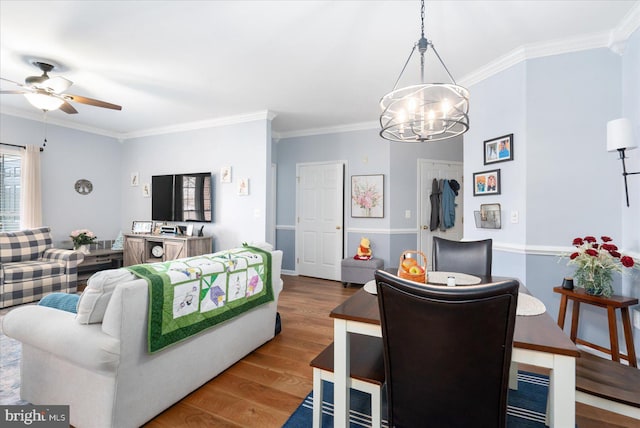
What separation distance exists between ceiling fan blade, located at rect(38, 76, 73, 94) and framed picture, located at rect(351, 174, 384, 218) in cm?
378

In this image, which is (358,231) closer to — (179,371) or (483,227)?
(483,227)

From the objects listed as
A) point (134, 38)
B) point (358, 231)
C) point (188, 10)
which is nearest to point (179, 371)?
point (188, 10)

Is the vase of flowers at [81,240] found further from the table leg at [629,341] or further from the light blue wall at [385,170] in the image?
the table leg at [629,341]

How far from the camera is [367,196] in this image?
500cm

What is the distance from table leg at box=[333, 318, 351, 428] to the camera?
1371 millimetres

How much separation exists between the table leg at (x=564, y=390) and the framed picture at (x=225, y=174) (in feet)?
14.5

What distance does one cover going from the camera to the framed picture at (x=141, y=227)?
514cm

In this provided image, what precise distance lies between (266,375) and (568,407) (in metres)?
1.77

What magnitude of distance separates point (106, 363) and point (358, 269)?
3611 mm

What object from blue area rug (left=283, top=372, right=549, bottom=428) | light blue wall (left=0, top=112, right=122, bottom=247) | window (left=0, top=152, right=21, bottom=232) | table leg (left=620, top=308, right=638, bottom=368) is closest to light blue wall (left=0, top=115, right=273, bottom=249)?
light blue wall (left=0, top=112, right=122, bottom=247)

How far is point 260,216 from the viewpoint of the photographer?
14.6ft

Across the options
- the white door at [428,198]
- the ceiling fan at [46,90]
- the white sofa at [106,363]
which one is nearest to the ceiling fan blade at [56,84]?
the ceiling fan at [46,90]

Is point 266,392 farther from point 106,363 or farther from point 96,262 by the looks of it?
point 96,262

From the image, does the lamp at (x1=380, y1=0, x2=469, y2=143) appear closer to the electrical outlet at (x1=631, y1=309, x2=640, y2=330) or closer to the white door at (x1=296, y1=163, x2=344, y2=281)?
the electrical outlet at (x1=631, y1=309, x2=640, y2=330)
